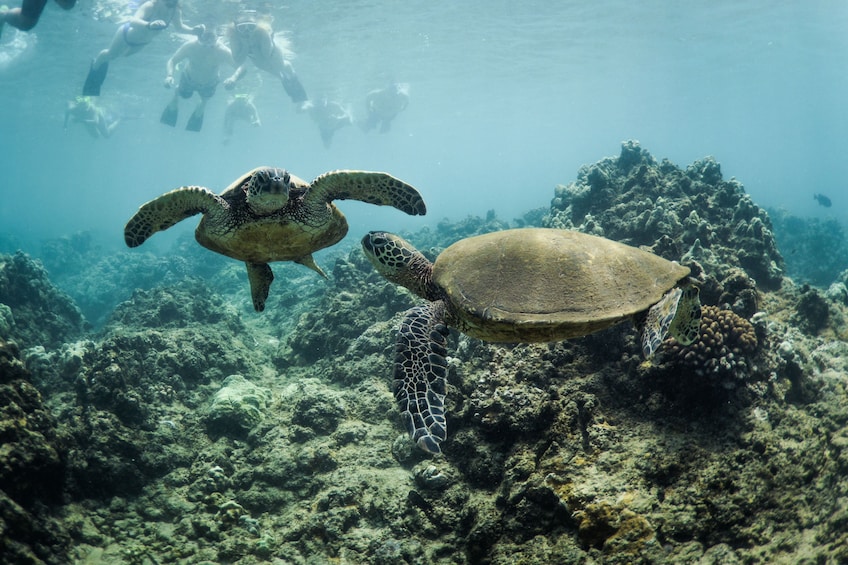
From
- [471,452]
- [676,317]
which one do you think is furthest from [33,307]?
[676,317]

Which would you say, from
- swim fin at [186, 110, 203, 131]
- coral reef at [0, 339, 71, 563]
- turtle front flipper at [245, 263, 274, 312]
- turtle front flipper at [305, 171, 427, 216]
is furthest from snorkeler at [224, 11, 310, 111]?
coral reef at [0, 339, 71, 563]

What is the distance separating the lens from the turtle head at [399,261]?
179 inches

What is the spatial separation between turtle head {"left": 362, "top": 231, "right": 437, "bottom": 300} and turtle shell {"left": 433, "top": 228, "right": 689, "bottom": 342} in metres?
0.39

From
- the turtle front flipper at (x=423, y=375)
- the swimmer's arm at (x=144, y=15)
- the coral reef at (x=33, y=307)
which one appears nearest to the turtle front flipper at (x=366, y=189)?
the turtle front flipper at (x=423, y=375)

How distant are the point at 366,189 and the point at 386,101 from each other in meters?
38.4

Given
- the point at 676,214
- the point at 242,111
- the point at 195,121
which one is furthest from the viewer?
the point at 242,111

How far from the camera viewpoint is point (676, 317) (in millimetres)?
4105

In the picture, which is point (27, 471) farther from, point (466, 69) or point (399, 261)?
point (466, 69)

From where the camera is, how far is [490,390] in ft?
14.7

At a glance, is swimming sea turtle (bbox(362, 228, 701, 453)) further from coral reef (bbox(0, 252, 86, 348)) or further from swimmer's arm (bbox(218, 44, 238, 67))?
swimmer's arm (bbox(218, 44, 238, 67))

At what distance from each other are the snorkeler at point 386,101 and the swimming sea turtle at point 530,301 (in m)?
38.9

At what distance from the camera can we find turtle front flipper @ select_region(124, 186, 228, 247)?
4730 millimetres

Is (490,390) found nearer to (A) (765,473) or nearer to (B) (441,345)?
(B) (441,345)

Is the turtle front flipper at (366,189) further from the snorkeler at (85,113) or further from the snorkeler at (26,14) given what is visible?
the snorkeler at (85,113)
